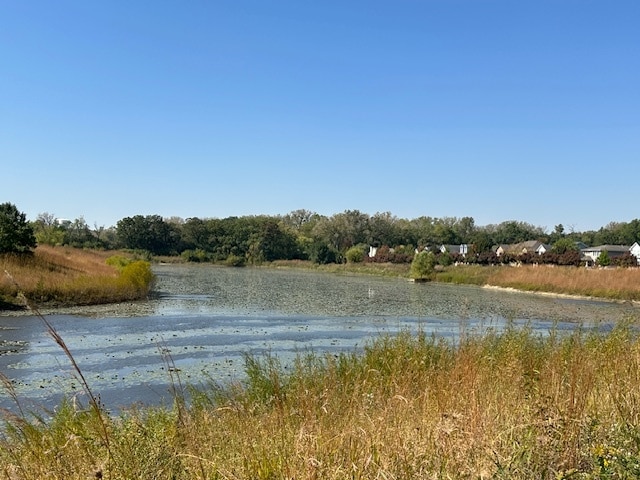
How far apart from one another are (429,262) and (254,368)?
165ft

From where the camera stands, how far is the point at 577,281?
4116 centimetres

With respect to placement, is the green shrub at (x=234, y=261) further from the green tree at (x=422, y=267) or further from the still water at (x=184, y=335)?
the still water at (x=184, y=335)

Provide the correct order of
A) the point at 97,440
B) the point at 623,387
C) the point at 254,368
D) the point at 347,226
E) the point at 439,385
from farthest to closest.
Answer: the point at 347,226, the point at 254,368, the point at 439,385, the point at 623,387, the point at 97,440

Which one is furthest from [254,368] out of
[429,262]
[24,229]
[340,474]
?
[429,262]

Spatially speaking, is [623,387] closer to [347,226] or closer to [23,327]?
[23,327]

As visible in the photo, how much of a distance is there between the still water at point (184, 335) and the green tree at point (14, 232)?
6.48 m

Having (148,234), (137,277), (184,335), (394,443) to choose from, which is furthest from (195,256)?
(394,443)

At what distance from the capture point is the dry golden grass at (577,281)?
37.6 meters

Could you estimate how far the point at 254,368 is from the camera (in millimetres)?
7527

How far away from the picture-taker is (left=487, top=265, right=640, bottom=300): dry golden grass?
3759 centimetres

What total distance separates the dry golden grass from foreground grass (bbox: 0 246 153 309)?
32.0 metres

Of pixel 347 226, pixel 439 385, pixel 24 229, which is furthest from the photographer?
pixel 347 226

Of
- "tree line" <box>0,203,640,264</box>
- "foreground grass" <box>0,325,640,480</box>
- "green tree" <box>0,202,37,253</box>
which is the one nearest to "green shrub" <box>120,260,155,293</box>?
"green tree" <box>0,202,37,253</box>

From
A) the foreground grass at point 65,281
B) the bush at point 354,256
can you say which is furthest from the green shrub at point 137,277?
the bush at point 354,256
